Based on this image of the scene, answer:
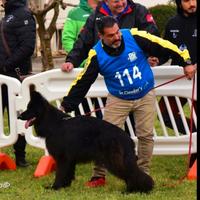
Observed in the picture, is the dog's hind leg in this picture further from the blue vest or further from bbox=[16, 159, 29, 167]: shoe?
bbox=[16, 159, 29, 167]: shoe

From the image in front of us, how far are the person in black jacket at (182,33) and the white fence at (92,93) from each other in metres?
0.07

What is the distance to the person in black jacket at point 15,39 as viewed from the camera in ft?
24.1

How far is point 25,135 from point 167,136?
1.68 meters

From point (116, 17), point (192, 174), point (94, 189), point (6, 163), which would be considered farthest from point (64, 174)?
point (116, 17)

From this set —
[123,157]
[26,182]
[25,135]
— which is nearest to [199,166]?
[123,157]

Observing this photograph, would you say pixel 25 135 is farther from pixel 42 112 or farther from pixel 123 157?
pixel 123 157

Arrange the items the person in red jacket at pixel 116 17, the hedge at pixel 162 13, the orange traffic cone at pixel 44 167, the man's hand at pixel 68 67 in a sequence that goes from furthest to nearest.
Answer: the hedge at pixel 162 13 < the orange traffic cone at pixel 44 167 < the man's hand at pixel 68 67 < the person in red jacket at pixel 116 17

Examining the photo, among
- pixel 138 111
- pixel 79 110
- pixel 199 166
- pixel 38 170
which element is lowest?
pixel 38 170

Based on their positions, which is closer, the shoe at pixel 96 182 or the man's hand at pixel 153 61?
the shoe at pixel 96 182

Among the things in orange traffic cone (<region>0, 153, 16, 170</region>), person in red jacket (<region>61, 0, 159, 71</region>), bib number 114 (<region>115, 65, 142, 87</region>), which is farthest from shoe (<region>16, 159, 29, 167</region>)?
bib number 114 (<region>115, 65, 142, 87</region>)

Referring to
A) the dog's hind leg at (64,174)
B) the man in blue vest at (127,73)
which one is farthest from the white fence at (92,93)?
the dog's hind leg at (64,174)

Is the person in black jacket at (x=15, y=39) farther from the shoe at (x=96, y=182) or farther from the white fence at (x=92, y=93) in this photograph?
the shoe at (x=96, y=182)

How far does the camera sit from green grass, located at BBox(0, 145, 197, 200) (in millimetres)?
5766

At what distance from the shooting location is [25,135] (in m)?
7.35
